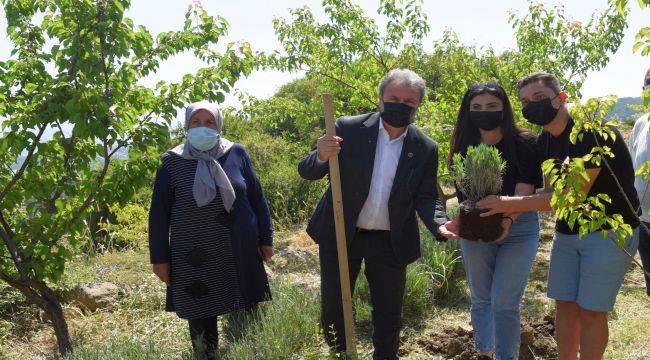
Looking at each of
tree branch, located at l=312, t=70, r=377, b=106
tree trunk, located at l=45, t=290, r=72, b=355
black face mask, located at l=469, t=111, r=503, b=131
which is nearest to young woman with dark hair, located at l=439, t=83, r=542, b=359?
black face mask, located at l=469, t=111, r=503, b=131

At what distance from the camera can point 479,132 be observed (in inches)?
134

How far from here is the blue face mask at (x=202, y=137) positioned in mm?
3502

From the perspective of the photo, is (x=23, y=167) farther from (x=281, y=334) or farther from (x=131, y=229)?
(x=131, y=229)

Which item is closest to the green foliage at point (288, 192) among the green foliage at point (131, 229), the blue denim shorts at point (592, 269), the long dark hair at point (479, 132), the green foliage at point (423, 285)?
the green foliage at point (131, 229)

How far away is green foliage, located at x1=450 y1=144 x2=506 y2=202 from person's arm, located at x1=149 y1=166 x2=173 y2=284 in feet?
5.41

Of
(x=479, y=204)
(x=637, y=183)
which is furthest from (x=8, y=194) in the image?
(x=637, y=183)

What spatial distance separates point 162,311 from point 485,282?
276 centimetres

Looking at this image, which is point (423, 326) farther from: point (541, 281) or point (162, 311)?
point (162, 311)

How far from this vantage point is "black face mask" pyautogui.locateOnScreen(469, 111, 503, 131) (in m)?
3.25

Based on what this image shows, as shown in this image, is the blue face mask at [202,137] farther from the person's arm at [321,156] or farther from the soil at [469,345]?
the soil at [469,345]

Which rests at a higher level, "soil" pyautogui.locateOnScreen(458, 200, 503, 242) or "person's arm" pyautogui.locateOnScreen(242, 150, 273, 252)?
"person's arm" pyautogui.locateOnScreen(242, 150, 273, 252)

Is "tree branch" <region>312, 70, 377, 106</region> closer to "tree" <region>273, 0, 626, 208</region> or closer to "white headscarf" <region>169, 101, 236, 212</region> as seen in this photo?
"tree" <region>273, 0, 626, 208</region>

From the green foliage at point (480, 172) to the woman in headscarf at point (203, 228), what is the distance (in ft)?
4.27

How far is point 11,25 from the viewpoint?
3875mm
